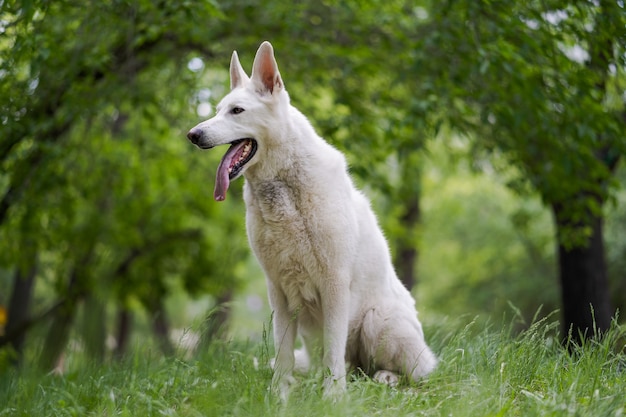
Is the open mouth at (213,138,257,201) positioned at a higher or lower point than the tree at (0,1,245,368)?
higher

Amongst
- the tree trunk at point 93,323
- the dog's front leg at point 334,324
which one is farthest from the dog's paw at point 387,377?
the tree trunk at point 93,323

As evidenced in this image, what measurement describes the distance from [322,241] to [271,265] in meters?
0.39

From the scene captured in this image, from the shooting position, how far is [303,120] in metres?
4.70

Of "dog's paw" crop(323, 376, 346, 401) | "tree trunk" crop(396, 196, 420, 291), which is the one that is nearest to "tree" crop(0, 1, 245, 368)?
"dog's paw" crop(323, 376, 346, 401)

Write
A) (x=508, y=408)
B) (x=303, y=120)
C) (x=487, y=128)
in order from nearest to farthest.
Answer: (x=508, y=408) < (x=303, y=120) < (x=487, y=128)

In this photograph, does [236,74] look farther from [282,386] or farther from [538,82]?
[538,82]

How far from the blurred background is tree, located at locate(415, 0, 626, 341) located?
0.09ft

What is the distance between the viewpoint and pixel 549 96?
689 centimetres

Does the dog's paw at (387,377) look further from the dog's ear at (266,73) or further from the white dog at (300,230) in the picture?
the dog's ear at (266,73)

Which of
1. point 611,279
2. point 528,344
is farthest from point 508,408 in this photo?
point 611,279

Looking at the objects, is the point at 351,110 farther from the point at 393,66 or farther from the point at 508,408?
the point at 508,408

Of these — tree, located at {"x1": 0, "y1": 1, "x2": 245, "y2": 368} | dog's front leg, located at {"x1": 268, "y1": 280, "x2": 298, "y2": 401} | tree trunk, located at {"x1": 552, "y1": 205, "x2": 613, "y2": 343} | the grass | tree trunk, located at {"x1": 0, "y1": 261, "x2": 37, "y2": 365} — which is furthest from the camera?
tree trunk, located at {"x1": 0, "y1": 261, "x2": 37, "y2": 365}

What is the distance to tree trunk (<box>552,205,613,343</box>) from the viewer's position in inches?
320

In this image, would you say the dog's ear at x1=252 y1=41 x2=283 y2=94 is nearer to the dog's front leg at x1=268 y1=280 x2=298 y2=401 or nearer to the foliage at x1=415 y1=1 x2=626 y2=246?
the dog's front leg at x1=268 y1=280 x2=298 y2=401
